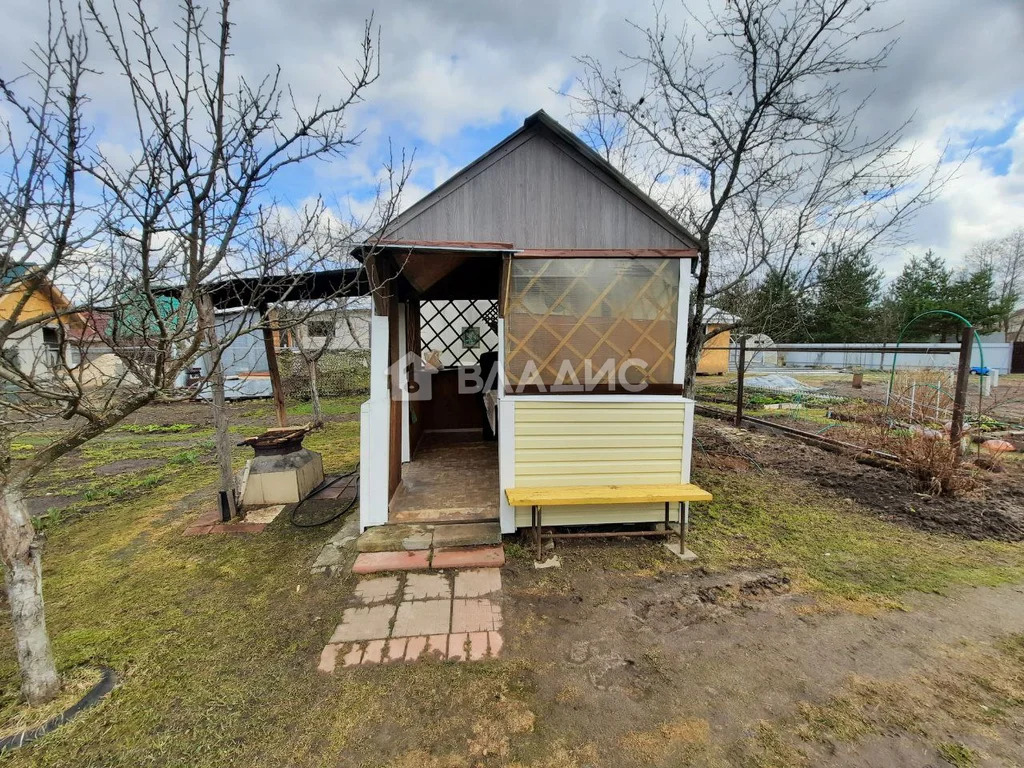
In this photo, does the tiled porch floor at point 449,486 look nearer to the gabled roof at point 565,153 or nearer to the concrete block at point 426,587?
the concrete block at point 426,587

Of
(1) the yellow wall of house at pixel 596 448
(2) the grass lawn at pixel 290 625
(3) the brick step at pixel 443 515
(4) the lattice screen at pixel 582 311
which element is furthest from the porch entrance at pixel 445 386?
(2) the grass lawn at pixel 290 625

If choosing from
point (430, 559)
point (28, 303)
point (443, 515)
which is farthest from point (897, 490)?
point (28, 303)

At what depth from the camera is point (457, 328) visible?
20.5ft

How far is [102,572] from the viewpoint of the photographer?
108 inches

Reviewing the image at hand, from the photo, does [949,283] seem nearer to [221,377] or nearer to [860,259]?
[860,259]

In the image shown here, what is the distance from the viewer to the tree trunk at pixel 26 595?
1559 mm

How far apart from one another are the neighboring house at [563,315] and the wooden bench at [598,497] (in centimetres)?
9

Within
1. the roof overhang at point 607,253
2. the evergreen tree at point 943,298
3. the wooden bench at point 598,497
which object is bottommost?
the wooden bench at point 598,497

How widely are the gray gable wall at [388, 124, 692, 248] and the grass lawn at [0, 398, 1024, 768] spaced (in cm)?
227

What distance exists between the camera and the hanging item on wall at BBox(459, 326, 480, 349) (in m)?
6.15

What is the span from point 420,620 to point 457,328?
4514 mm

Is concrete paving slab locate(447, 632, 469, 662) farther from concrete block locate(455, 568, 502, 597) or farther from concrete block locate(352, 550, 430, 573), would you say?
concrete block locate(352, 550, 430, 573)

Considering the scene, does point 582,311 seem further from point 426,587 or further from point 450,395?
point 450,395

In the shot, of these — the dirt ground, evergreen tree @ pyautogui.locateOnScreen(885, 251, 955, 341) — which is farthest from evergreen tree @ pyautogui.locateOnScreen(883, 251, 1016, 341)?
the dirt ground
